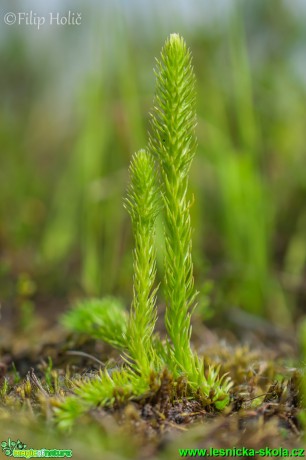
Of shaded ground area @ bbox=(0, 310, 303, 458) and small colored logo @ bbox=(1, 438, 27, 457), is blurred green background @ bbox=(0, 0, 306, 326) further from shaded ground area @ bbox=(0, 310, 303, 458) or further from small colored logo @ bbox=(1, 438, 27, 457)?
small colored logo @ bbox=(1, 438, 27, 457)

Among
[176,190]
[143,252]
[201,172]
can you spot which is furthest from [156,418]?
[201,172]

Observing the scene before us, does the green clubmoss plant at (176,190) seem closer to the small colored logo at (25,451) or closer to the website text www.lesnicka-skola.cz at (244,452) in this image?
the website text www.lesnicka-skola.cz at (244,452)

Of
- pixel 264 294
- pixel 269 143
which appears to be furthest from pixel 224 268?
pixel 269 143

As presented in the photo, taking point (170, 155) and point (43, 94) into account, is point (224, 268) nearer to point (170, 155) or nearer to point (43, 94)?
point (170, 155)

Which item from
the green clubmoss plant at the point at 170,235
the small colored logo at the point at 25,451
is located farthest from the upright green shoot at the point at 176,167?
the small colored logo at the point at 25,451

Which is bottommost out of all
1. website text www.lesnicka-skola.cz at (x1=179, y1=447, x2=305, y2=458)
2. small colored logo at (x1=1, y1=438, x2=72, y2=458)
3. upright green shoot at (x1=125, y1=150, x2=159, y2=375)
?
website text www.lesnicka-skola.cz at (x1=179, y1=447, x2=305, y2=458)

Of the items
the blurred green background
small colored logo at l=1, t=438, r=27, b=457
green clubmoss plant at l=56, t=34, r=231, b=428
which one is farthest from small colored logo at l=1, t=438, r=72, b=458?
the blurred green background

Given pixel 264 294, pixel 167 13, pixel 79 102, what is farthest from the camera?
pixel 79 102

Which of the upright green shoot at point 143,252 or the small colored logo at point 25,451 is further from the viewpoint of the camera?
the upright green shoot at point 143,252

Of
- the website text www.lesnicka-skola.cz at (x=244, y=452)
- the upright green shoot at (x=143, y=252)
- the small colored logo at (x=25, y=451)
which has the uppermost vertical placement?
the upright green shoot at (x=143, y=252)
